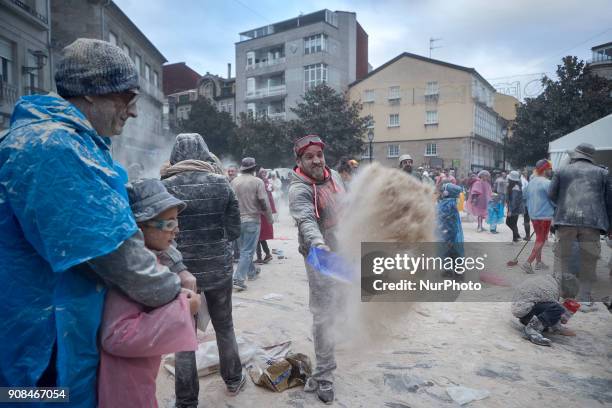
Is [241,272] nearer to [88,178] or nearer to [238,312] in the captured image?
[238,312]

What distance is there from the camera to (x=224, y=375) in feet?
9.80

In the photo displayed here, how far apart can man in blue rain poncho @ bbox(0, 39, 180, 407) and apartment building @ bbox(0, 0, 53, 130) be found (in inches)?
599

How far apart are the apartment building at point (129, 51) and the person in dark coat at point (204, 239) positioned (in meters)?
11.1

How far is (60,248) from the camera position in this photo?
1.05m

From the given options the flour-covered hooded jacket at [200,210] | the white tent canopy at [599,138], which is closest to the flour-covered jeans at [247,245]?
the flour-covered hooded jacket at [200,210]

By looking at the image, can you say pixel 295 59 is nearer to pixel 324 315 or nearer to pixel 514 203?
pixel 514 203

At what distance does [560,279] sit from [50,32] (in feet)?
64.7

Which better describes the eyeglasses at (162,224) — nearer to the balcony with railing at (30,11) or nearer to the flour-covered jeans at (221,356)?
the flour-covered jeans at (221,356)

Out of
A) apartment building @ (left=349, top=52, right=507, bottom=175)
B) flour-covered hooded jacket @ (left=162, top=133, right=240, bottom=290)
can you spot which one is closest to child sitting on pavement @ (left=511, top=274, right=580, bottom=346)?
flour-covered hooded jacket @ (left=162, top=133, right=240, bottom=290)

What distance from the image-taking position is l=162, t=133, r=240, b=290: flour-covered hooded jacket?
276cm

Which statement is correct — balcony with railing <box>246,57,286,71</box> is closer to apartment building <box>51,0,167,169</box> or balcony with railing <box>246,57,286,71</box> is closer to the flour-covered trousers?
apartment building <box>51,0,167,169</box>

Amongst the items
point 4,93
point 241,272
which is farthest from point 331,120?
point 241,272

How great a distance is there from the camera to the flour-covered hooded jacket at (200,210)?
9.04ft

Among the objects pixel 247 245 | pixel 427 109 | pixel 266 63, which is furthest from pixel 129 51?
pixel 247 245
